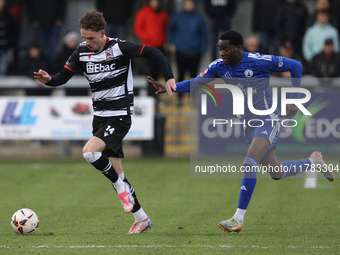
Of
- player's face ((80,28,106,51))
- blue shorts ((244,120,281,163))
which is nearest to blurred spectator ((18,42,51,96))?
player's face ((80,28,106,51))

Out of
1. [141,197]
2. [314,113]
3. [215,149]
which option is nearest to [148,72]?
[215,149]

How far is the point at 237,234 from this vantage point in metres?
6.86

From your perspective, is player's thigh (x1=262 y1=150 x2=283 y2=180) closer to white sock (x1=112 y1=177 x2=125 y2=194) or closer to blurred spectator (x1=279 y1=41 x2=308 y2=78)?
white sock (x1=112 y1=177 x2=125 y2=194)

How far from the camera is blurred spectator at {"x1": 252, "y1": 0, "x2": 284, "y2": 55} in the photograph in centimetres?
1577

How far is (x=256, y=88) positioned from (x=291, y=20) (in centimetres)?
835

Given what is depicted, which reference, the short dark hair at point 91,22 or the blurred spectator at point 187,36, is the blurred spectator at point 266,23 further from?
the short dark hair at point 91,22

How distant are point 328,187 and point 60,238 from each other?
5957 mm

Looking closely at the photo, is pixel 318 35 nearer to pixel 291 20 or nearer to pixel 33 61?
pixel 291 20

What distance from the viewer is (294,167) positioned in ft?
25.1

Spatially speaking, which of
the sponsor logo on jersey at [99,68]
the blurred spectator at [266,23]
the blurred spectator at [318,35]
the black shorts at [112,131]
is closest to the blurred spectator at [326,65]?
the blurred spectator at [318,35]

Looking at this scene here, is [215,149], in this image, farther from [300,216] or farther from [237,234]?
[237,234]

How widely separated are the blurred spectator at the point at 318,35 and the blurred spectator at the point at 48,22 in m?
6.47

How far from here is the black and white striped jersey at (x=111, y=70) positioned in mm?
7031

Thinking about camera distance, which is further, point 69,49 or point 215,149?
point 69,49
